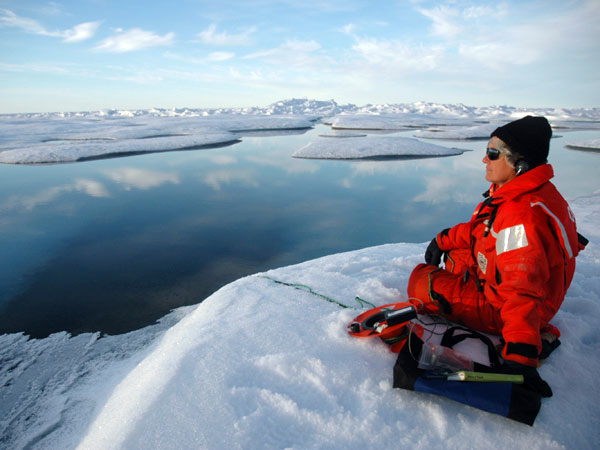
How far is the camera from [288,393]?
1.60m

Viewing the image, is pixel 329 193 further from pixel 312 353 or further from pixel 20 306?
pixel 312 353

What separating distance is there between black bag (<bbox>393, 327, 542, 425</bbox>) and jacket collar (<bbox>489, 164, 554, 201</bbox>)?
897 millimetres

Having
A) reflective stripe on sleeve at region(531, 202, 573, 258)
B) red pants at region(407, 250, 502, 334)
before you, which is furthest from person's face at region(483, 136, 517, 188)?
red pants at region(407, 250, 502, 334)

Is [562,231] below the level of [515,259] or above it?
above

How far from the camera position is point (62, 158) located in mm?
15531

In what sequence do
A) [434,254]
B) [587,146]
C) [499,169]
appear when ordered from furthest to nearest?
[587,146] → [434,254] → [499,169]

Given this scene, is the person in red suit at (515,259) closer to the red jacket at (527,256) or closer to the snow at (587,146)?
the red jacket at (527,256)

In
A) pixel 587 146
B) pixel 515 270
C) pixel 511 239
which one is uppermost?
pixel 511 239

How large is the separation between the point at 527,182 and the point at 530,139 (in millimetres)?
285

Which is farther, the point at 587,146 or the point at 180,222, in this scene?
the point at 587,146

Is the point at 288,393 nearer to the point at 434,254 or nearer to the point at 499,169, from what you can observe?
the point at 434,254

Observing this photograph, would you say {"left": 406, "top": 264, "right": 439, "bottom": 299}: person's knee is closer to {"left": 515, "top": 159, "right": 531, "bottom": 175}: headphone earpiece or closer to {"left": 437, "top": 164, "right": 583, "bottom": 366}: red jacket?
{"left": 437, "top": 164, "right": 583, "bottom": 366}: red jacket

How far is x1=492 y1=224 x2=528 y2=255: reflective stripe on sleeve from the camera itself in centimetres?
155

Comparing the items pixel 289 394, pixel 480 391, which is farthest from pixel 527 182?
pixel 289 394
